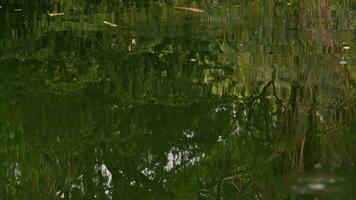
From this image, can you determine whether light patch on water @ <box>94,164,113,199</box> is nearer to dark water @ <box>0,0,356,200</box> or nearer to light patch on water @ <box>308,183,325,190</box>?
dark water @ <box>0,0,356,200</box>

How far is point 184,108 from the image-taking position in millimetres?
6074

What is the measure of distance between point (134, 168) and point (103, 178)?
1.18ft

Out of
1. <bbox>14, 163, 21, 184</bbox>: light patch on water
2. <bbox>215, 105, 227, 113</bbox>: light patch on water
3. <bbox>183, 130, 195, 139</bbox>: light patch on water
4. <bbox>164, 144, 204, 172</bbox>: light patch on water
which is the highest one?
<bbox>215, 105, 227, 113</bbox>: light patch on water

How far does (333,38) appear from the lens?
26.5 feet

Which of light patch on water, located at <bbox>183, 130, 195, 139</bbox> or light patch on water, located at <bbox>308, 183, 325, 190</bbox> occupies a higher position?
light patch on water, located at <bbox>183, 130, 195, 139</bbox>

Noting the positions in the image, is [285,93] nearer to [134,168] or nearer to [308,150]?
[308,150]

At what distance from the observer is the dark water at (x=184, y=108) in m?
4.61

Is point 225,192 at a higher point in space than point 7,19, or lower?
lower

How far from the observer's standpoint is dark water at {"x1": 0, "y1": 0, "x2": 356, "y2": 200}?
4.61 m

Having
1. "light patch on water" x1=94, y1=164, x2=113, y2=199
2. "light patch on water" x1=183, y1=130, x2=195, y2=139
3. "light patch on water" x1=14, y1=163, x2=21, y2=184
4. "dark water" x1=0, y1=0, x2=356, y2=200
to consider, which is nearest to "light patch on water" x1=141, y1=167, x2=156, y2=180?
"dark water" x1=0, y1=0, x2=356, y2=200

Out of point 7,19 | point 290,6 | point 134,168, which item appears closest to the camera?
point 134,168

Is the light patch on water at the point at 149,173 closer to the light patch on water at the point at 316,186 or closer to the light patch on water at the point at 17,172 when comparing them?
the light patch on water at the point at 17,172

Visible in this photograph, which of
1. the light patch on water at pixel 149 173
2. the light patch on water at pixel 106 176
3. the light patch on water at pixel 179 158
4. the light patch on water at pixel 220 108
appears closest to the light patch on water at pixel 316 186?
the light patch on water at pixel 179 158

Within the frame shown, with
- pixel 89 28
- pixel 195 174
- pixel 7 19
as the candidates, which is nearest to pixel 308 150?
pixel 195 174
